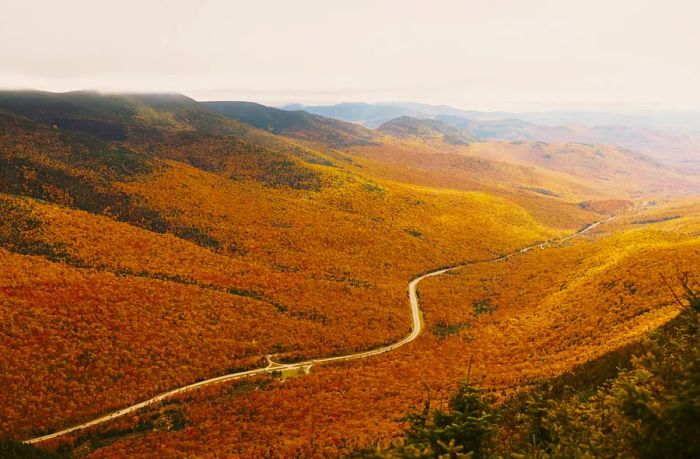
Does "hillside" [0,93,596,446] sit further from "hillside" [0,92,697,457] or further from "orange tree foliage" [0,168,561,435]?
"hillside" [0,92,697,457]

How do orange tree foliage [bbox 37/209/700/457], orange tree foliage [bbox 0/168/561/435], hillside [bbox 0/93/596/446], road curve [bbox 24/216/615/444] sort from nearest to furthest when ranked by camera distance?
orange tree foliage [bbox 37/209/700/457] → road curve [bbox 24/216/615/444] → orange tree foliage [bbox 0/168/561/435] → hillside [bbox 0/93/596/446]

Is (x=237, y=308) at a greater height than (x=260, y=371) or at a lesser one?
greater

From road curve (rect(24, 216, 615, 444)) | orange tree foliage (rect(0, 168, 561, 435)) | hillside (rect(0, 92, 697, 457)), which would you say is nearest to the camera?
hillside (rect(0, 92, 697, 457))

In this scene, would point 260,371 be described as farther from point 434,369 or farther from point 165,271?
point 165,271

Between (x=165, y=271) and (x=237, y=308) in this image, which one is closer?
(x=237, y=308)

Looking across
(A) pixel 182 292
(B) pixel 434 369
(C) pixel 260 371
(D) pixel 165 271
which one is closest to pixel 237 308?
(A) pixel 182 292

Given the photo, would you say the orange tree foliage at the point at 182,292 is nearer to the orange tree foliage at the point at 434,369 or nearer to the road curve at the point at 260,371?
the road curve at the point at 260,371

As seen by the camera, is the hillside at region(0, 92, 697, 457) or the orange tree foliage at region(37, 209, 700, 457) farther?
the hillside at region(0, 92, 697, 457)

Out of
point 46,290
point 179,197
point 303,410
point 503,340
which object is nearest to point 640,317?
point 503,340

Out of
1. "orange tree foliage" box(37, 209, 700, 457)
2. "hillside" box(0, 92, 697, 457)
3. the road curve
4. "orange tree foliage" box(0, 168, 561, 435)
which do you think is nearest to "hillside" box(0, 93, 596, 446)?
"orange tree foliage" box(0, 168, 561, 435)
